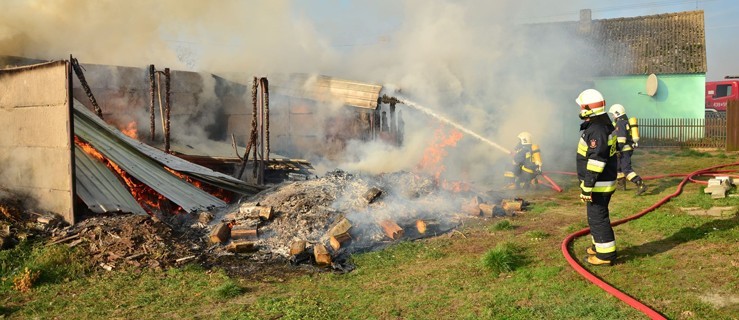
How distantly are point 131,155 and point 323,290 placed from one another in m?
5.37

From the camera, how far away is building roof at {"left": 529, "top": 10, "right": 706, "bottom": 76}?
90.2ft

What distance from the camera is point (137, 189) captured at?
9.66 metres

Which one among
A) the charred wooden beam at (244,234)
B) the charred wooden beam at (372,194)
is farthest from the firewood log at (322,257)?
the charred wooden beam at (372,194)

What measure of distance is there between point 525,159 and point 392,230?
560 centimetres

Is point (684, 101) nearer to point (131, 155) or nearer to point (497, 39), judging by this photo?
point (497, 39)

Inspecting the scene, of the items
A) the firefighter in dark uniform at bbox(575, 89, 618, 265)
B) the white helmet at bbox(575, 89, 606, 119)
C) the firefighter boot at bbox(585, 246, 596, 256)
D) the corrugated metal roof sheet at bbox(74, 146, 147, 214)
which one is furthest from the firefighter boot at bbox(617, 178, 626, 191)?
the corrugated metal roof sheet at bbox(74, 146, 147, 214)

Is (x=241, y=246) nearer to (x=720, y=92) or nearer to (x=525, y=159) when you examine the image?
(x=525, y=159)

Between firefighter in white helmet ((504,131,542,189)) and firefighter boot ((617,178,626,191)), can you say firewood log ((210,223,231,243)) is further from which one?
firefighter boot ((617,178,626,191))

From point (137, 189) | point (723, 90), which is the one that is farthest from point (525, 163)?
point (723, 90)

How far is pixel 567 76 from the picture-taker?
21.2 metres

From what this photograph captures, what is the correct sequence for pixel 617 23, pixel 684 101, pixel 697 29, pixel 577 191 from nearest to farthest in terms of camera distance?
1. pixel 577 191
2. pixel 684 101
3. pixel 697 29
4. pixel 617 23

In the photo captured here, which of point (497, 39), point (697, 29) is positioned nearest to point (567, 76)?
point (497, 39)

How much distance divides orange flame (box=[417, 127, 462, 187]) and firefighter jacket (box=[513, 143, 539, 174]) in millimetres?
1851

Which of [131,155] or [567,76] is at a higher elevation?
[567,76]
